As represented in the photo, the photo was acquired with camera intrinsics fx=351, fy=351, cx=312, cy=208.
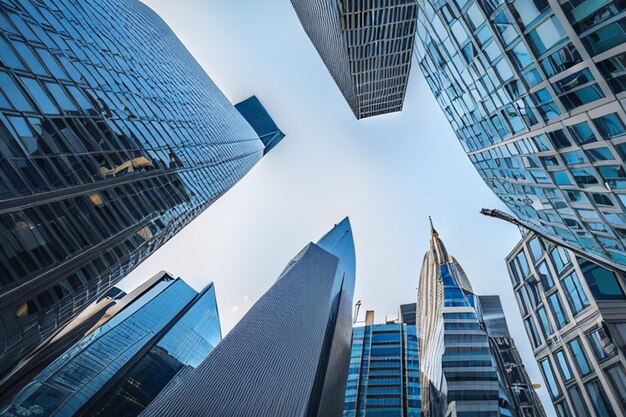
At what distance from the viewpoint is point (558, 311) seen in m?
45.1

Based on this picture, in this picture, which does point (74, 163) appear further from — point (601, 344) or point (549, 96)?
point (601, 344)

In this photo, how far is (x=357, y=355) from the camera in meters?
130

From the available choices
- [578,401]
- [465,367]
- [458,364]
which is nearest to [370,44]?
[458,364]

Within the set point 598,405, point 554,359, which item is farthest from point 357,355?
point 598,405

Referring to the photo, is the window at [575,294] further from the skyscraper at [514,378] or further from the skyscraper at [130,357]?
Answer: the skyscraper at [130,357]

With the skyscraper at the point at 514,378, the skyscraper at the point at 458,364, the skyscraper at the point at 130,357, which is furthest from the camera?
the skyscraper at the point at 130,357

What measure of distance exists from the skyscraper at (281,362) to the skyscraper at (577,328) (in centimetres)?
4611

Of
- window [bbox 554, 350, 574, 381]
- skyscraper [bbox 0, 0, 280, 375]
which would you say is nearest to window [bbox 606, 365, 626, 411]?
window [bbox 554, 350, 574, 381]

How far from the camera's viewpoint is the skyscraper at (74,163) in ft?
81.6

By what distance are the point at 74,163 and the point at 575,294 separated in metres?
55.4

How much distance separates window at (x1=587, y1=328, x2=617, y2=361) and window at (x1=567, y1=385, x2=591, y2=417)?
5.80 m

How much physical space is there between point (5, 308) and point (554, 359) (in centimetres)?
5748

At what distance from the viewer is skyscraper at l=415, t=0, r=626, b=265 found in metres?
19.0

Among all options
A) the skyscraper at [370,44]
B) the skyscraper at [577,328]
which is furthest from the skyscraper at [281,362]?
the skyscraper at [370,44]
